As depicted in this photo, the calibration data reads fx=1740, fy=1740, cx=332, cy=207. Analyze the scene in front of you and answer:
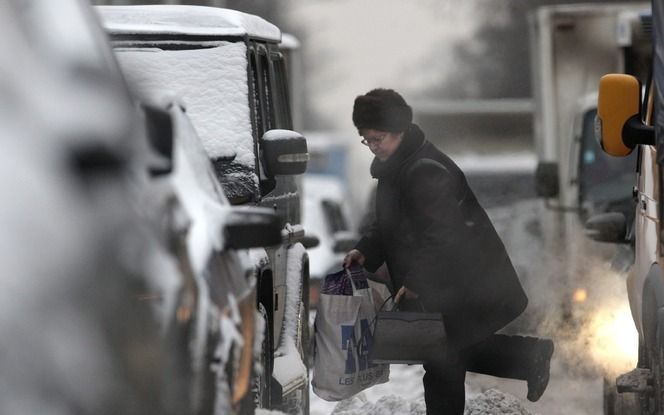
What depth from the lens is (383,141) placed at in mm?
7887

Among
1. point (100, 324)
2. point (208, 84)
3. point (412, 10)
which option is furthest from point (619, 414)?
point (412, 10)

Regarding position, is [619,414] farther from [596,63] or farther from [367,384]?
[596,63]

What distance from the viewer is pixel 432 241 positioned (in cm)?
767

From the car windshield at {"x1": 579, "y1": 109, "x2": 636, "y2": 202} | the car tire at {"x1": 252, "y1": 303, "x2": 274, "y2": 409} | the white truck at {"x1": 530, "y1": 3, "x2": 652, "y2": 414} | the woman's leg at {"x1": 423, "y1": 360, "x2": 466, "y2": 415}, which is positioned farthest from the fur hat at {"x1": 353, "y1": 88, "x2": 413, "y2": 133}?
the car windshield at {"x1": 579, "y1": 109, "x2": 636, "y2": 202}

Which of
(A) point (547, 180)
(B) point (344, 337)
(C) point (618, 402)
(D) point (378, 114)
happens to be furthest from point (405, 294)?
(A) point (547, 180)

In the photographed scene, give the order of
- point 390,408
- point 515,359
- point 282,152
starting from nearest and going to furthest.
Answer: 1. point 282,152
2. point 515,359
3. point 390,408

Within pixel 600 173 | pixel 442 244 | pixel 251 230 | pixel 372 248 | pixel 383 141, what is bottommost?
pixel 600 173

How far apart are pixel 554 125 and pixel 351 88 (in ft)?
102

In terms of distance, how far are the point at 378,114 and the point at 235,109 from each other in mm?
795

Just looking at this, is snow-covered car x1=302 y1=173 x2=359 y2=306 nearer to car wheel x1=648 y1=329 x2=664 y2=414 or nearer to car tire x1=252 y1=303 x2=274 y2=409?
car tire x1=252 y1=303 x2=274 y2=409

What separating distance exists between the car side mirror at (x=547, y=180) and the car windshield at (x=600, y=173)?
355 mm

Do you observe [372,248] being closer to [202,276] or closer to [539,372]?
[539,372]

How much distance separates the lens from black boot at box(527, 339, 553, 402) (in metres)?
8.19

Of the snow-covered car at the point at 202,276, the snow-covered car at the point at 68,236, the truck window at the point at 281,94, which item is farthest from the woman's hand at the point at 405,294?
the snow-covered car at the point at 68,236
